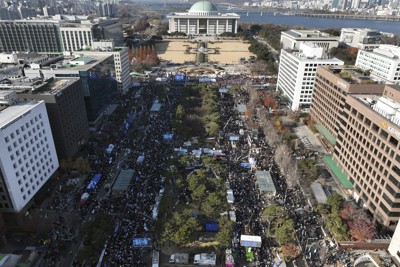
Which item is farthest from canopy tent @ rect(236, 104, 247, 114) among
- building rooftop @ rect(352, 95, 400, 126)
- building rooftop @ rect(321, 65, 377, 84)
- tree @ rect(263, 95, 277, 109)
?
building rooftop @ rect(352, 95, 400, 126)

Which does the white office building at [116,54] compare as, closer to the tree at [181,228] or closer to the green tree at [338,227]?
the tree at [181,228]

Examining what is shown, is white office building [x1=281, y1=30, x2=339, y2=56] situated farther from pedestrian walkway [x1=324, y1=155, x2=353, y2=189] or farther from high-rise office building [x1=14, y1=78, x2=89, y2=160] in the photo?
high-rise office building [x1=14, y1=78, x2=89, y2=160]

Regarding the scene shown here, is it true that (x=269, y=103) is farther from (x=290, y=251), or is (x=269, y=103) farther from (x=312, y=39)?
(x=312, y=39)

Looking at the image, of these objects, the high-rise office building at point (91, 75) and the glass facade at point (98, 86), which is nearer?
the high-rise office building at point (91, 75)

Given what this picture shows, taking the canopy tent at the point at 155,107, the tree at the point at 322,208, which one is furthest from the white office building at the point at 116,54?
the tree at the point at 322,208

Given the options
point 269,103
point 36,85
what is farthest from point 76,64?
point 269,103

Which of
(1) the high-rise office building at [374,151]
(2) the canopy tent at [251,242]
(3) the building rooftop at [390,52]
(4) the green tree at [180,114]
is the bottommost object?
(2) the canopy tent at [251,242]
